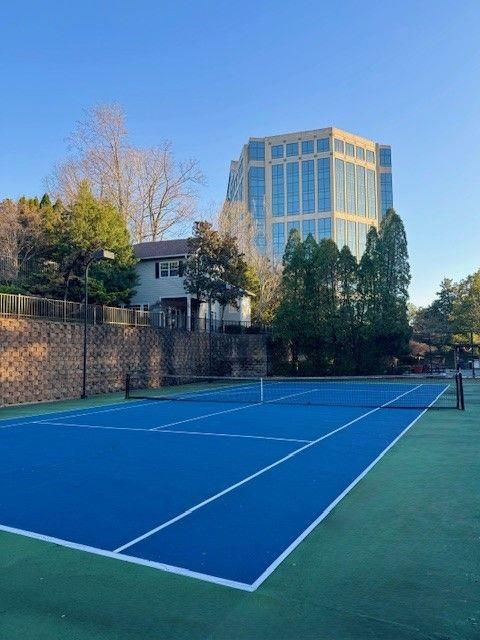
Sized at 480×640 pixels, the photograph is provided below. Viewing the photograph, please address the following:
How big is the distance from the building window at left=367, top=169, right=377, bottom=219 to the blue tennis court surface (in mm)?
86939

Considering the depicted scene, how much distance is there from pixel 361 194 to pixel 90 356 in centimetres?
8116

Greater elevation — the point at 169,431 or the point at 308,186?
the point at 308,186

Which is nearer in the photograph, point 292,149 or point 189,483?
point 189,483

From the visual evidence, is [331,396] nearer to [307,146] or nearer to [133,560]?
[133,560]

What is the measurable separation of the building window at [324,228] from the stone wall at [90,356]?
59.9 meters

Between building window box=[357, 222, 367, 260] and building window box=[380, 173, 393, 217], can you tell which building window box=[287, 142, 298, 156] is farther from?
building window box=[380, 173, 393, 217]

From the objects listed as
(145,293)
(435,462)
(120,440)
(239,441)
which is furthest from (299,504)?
(145,293)

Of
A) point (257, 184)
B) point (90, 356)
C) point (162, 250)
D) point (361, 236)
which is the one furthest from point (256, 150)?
point (90, 356)

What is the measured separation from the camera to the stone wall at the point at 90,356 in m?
17.7

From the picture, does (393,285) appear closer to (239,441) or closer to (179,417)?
(179,417)

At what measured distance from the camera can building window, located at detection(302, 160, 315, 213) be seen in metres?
89.9

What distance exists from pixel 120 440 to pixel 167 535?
5659mm

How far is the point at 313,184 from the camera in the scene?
9012 centimetres

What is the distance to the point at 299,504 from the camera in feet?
18.6
